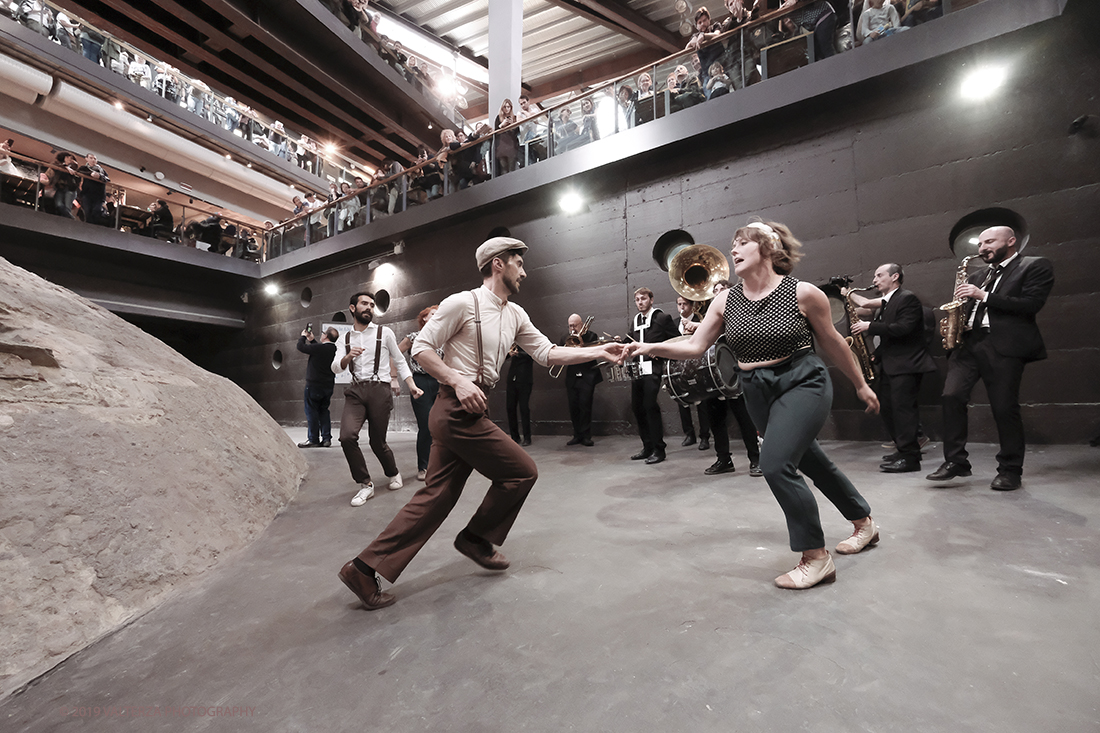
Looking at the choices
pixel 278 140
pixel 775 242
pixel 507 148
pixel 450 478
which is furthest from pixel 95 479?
pixel 278 140

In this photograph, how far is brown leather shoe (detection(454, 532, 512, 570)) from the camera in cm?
241

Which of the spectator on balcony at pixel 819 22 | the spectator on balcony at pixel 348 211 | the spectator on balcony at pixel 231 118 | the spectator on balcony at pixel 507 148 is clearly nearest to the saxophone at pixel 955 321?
the spectator on balcony at pixel 819 22

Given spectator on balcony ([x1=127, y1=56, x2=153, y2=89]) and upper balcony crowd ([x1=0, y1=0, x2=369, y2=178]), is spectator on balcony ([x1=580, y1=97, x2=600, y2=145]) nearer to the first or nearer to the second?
upper balcony crowd ([x1=0, y1=0, x2=369, y2=178])

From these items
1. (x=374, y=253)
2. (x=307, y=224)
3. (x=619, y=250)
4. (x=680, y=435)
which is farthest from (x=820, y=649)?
(x=307, y=224)

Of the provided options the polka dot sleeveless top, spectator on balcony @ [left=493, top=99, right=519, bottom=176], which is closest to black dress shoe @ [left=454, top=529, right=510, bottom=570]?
the polka dot sleeveless top

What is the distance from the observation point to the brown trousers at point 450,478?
2139 mm

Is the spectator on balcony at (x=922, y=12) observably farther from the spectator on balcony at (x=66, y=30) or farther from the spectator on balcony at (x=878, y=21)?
the spectator on balcony at (x=66, y=30)

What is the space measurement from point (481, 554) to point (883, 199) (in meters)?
6.18

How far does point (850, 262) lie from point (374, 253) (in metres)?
9.30

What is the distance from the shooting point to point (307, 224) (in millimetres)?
11914

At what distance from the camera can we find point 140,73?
1120cm

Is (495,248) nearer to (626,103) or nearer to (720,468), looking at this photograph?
(720,468)

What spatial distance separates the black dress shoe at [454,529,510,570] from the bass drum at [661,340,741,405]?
2341mm

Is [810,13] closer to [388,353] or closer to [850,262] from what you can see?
[850,262]
